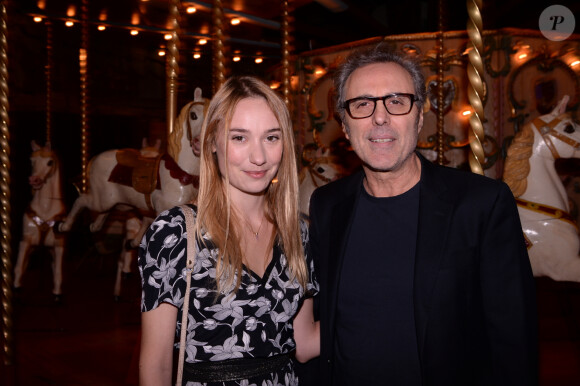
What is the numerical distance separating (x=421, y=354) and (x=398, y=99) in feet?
3.03

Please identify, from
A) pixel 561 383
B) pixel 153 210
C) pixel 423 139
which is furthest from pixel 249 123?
pixel 423 139

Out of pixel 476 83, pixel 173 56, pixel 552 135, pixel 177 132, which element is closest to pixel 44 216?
pixel 177 132

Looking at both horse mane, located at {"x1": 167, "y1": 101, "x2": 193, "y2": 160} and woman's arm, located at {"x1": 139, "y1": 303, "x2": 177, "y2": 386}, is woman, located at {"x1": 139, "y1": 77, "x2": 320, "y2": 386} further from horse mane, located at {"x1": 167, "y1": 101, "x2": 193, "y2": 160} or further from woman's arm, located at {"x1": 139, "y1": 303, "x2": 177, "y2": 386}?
horse mane, located at {"x1": 167, "y1": 101, "x2": 193, "y2": 160}

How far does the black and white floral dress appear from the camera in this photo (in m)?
1.61

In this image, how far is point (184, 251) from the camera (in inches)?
64.7

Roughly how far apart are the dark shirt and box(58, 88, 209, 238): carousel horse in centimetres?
275

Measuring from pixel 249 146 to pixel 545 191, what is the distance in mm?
3289

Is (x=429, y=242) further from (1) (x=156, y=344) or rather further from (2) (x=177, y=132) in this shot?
(2) (x=177, y=132)

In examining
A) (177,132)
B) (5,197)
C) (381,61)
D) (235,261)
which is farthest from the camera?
(177,132)

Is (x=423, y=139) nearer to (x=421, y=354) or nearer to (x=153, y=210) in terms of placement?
(x=153, y=210)

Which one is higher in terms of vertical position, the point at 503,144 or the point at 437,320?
the point at 503,144

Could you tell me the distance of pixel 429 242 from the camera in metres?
1.68

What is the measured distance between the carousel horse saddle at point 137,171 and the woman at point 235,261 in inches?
152

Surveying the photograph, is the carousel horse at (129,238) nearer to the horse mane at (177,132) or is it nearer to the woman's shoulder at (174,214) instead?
the horse mane at (177,132)
